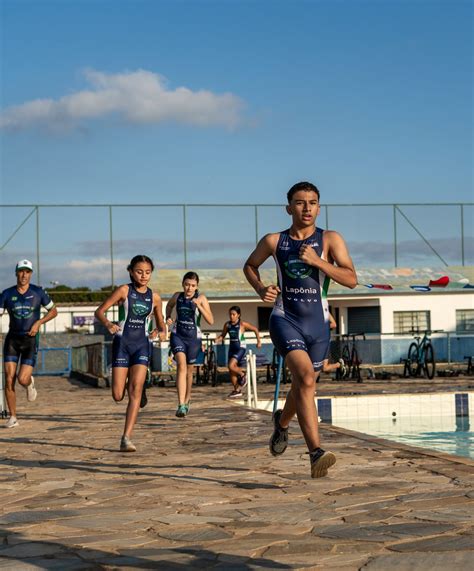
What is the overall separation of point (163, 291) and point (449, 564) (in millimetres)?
31675

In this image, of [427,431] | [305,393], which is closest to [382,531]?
[305,393]

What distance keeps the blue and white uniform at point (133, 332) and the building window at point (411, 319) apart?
28745mm

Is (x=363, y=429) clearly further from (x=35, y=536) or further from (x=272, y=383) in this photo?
(x=35, y=536)

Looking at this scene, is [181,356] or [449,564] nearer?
[449,564]

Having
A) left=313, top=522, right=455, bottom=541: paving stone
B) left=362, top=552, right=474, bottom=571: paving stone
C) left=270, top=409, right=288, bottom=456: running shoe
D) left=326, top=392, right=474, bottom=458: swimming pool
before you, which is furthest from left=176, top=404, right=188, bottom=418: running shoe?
left=362, top=552, right=474, bottom=571: paving stone

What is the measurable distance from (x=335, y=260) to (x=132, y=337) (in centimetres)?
317

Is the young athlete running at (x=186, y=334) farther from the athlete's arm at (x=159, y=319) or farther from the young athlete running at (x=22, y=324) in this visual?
the athlete's arm at (x=159, y=319)

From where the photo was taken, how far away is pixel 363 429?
1736cm

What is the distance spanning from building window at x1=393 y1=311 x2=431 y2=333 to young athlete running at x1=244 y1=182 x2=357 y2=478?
103 ft

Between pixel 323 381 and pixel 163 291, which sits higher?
pixel 163 291

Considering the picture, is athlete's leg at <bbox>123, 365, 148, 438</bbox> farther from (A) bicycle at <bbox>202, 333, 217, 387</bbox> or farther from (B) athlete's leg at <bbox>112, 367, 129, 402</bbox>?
(A) bicycle at <bbox>202, 333, 217, 387</bbox>

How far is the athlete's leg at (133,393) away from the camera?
386 inches

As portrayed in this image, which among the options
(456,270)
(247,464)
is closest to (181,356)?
(247,464)

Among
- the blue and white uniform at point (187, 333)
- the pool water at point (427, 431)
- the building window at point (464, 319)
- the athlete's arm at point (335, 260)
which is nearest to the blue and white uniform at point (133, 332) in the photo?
the athlete's arm at point (335, 260)
